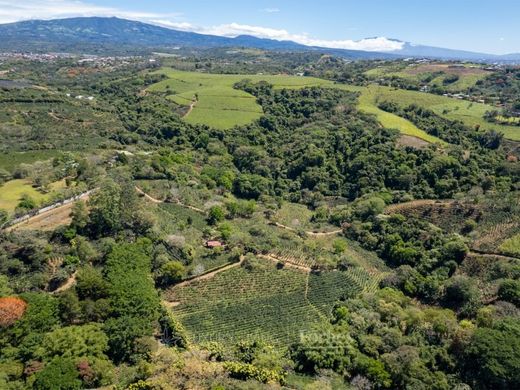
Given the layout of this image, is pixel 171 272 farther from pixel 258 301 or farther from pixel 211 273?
pixel 258 301

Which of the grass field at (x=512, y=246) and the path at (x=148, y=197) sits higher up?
the grass field at (x=512, y=246)

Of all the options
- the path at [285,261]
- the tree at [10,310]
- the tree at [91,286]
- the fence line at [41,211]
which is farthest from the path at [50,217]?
the path at [285,261]

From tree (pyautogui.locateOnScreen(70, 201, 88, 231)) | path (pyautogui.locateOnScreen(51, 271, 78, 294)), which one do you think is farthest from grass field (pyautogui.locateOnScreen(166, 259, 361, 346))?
tree (pyautogui.locateOnScreen(70, 201, 88, 231))

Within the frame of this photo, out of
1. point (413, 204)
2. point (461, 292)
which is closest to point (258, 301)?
point (461, 292)

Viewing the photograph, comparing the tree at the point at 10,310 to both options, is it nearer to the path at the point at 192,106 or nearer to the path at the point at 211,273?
the path at the point at 211,273

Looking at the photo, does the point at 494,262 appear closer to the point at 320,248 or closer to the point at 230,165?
the point at 320,248

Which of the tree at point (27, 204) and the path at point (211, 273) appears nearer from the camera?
the path at point (211, 273)

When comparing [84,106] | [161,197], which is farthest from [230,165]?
[84,106]
